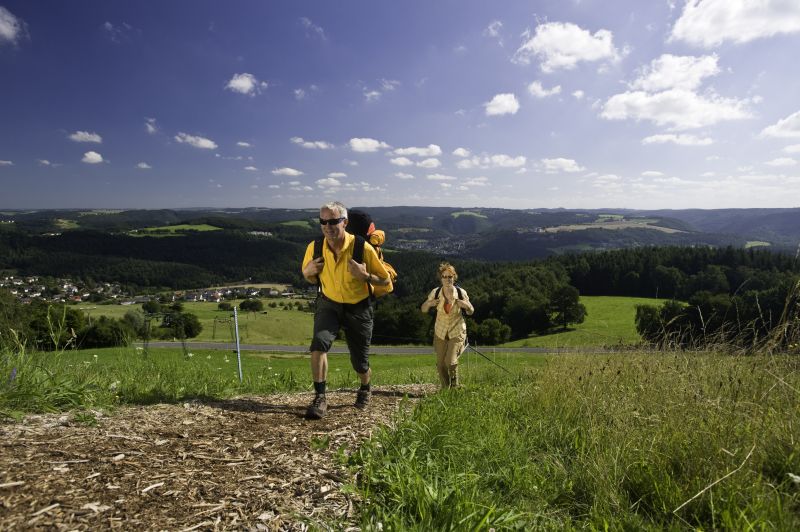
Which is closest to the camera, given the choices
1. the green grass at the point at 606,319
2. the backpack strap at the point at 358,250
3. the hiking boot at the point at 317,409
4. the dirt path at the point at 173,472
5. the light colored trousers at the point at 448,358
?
the dirt path at the point at 173,472

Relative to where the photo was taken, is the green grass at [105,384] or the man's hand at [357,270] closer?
the green grass at [105,384]

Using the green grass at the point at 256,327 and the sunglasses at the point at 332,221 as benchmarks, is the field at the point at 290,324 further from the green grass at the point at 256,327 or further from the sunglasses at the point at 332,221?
the sunglasses at the point at 332,221

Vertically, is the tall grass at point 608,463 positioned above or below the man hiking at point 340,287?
below

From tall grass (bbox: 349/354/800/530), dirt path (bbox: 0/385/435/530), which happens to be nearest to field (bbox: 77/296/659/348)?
tall grass (bbox: 349/354/800/530)

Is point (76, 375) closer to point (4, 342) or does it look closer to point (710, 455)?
point (4, 342)

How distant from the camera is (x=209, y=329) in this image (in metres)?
67.9

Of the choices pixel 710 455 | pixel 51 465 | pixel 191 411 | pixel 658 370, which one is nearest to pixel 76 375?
pixel 191 411

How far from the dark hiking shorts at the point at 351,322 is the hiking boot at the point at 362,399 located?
0.84 feet

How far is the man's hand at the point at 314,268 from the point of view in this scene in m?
4.64

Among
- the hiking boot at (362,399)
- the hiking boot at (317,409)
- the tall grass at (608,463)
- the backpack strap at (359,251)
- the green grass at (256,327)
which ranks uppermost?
the backpack strap at (359,251)

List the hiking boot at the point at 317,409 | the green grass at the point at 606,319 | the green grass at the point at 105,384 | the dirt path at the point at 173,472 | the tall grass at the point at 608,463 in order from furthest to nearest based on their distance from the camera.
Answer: the green grass at the point at 606,319 < the hiking boot at the point at 317,409 < the green grass at the point at 105,384 < the tall grass at the point at 608,463 < the dirt path at the point at 173,472

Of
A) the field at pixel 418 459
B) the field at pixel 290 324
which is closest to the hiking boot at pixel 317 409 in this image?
the field at pixel 418 459

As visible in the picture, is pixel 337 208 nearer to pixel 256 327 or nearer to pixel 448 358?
pixel 448 358

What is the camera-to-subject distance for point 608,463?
276 cm
